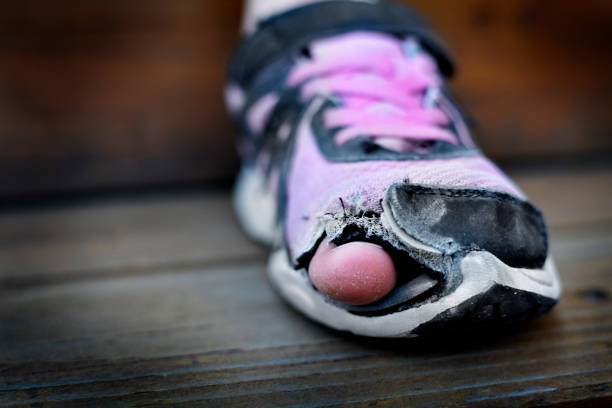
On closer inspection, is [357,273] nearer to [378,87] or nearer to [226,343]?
[226,343]

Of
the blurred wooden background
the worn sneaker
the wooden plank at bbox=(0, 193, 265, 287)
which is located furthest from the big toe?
the blurred wooden background

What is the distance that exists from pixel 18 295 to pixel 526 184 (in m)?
0.72

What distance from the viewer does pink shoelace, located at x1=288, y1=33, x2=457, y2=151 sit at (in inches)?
20.5

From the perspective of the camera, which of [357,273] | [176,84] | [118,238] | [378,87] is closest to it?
[357,273]

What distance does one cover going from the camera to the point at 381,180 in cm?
44

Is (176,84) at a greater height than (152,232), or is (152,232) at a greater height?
(176,84)

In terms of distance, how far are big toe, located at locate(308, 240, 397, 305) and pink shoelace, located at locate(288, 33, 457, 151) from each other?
14cm

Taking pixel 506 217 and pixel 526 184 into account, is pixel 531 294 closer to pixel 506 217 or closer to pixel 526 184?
pixel 506 217

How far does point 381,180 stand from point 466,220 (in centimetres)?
7

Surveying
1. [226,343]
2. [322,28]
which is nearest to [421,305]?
[226,343]

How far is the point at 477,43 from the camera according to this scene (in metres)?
0.92

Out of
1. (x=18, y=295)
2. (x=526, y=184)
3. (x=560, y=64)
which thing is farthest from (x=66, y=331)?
(x=560, y=64)

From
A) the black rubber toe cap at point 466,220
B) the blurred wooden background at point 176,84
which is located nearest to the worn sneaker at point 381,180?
the black rubber toe cap at point 466,220

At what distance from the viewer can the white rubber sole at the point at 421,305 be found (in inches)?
15.7
